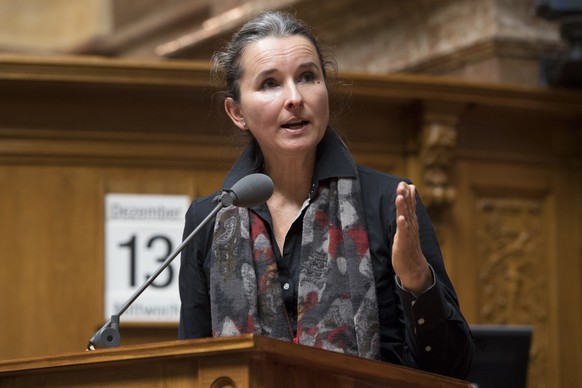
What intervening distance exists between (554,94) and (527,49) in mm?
708

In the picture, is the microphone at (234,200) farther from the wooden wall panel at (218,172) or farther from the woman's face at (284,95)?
the wooden wall panel at (218,172)

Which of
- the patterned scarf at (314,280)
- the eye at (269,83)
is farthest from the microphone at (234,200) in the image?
the eye at (269,83)

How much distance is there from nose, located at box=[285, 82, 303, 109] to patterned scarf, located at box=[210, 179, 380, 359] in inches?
8.4

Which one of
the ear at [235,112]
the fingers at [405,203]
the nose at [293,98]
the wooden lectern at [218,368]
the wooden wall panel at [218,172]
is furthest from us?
the wooden wall panel at [218,172]

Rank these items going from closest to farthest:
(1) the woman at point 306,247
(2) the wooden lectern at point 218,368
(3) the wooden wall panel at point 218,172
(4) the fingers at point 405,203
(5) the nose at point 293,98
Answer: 1. (2) the wooden lectern at point 218,368
2. (4) the fingers at point 405,203
3. (1) the woman at point 306,247
4. (5) the nose at point 293,98
5. (3) the wooden wall panel at point 218,172

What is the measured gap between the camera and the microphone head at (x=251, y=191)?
2859 millimetres

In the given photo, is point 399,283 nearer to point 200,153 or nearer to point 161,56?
point 200,153

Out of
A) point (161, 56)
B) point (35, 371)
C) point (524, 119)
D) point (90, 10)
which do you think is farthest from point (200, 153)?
point (90, 10)

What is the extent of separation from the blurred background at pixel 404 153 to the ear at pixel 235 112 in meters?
1.35

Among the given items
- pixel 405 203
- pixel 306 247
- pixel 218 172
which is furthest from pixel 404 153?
pixel 405 203

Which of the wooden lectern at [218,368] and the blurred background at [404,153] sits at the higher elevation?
the blurred background at [404,153]

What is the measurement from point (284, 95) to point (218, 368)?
0.91 meters

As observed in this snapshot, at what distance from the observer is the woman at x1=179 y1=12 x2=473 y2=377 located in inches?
111

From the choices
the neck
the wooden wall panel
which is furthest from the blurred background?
the neck
